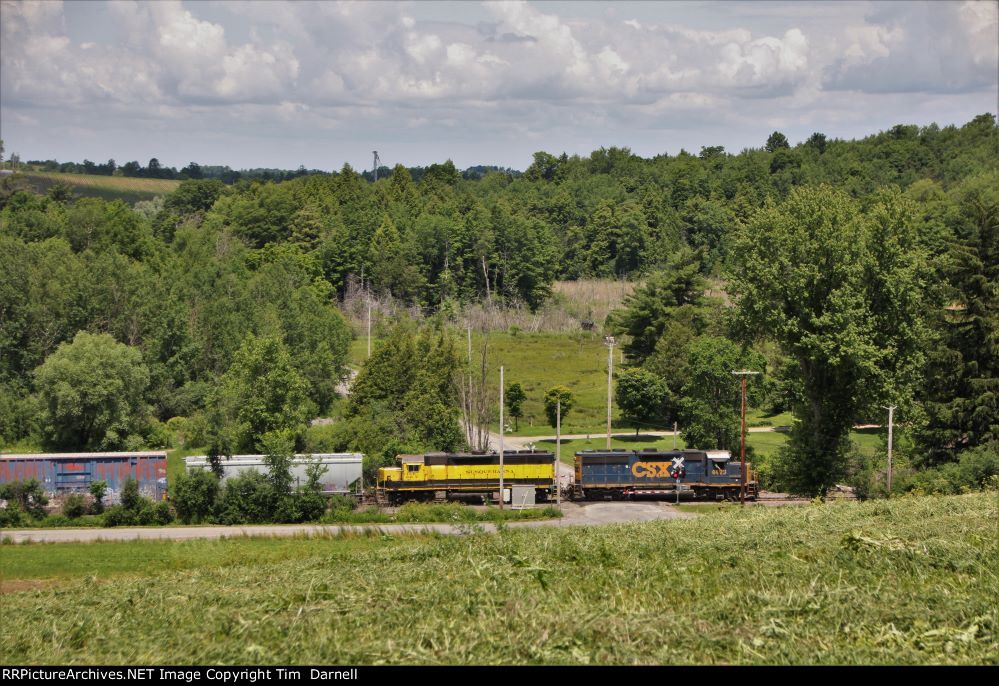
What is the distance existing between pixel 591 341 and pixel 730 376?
4416 centimetres

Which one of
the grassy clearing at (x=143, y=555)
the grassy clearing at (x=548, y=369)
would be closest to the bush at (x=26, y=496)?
the grassy clearing at (x=143, y=555)

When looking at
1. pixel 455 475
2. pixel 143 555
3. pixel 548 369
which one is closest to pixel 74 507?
pixel 143 555

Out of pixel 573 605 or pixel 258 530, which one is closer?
pixel 573 605

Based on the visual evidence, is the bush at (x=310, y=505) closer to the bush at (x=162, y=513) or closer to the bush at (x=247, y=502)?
the bush at (x=247, y=502)

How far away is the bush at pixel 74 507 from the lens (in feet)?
141

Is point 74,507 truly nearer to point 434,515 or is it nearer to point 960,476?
point 434,515

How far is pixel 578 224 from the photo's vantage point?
476 feet

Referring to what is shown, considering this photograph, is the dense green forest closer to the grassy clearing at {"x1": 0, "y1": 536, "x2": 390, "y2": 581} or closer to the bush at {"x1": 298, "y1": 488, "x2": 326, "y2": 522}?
the bush at {"x1": 298, "y1": 488, "x2": 326, "y2": 522}

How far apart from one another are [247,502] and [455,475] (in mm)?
9785

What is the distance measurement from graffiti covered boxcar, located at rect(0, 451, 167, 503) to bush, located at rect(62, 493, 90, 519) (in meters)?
3.07

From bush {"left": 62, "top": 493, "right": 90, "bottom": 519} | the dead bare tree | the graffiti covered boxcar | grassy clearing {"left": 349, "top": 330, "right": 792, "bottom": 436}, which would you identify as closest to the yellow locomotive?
the dead bare tree

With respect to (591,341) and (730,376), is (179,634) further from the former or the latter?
(591,341)

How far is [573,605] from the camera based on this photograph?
16344 mm
